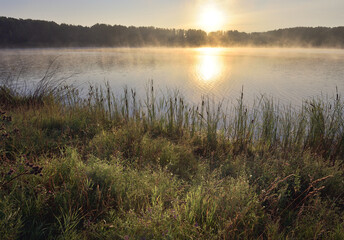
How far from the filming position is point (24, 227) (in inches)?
77.3

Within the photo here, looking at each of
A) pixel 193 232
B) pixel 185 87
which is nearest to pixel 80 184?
pixel 193 232

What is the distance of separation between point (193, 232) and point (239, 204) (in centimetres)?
52

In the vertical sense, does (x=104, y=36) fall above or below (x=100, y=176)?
above

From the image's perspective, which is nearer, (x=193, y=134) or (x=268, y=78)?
(x=193, y=134)

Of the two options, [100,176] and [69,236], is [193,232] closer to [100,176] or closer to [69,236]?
[69,236]

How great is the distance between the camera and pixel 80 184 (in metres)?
2.38

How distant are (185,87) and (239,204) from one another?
9649 mm

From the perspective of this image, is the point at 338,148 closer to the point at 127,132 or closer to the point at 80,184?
the point at 127,132

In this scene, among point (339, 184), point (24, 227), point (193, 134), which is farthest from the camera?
point (193, 134)

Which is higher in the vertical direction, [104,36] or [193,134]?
[104,36]

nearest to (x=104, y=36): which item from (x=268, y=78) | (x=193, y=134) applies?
(x=268, y=78)

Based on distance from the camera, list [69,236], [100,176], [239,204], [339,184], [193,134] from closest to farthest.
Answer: [69,236]
[239,204]
[100,176]
[339,184]
[193,134]

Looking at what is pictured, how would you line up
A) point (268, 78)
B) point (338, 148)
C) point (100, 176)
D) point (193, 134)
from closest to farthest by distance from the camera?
1. point (100, 176)
2. point (338, 148)
3. point (193, 134)
4. point (268, 78)

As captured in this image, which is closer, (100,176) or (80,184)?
(80,184)
